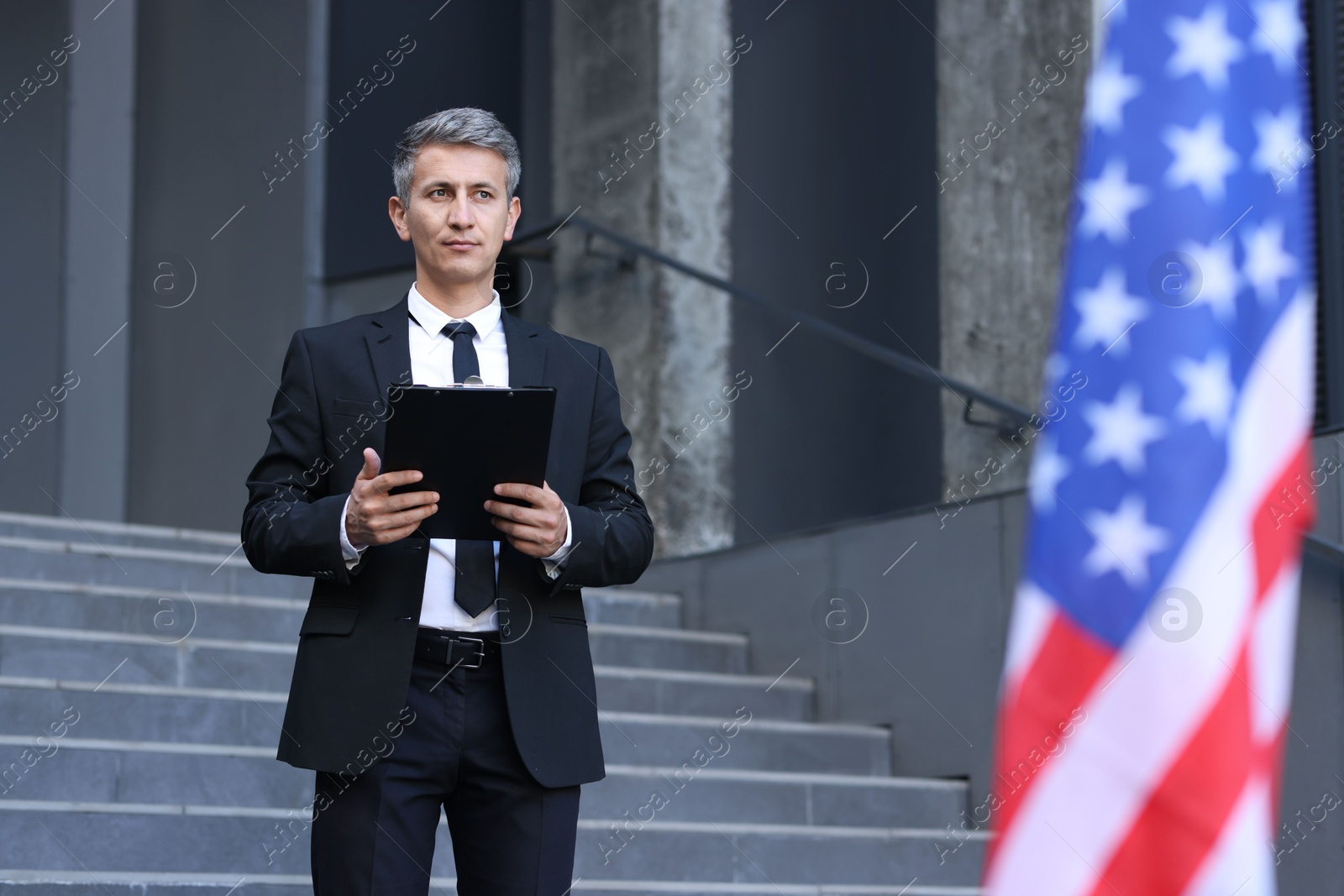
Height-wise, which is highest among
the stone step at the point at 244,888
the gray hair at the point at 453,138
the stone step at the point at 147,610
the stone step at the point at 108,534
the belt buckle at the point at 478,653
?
the gray hair at the point at 453,138

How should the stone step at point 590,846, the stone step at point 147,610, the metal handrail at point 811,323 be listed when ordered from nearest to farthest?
the stone step at point 590,846 → the stone step at point 147,610 → the metal handrail at point 811,323

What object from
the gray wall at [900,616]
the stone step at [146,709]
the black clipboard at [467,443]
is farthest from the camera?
the gray wall at [900,616]

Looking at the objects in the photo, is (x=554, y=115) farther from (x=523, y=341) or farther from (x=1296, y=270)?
(x=1296, y=270)

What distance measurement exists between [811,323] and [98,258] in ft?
14.2

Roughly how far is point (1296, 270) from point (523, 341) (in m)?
1.11

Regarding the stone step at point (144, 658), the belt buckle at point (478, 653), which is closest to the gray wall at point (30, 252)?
the stone step at point (144, 658)

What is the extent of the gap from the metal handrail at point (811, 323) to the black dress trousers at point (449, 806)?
150 inches

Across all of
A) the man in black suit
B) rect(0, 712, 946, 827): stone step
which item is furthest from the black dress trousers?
rect(0, 712, 946, 827): stone step

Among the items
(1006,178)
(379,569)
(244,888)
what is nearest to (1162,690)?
(379,569)

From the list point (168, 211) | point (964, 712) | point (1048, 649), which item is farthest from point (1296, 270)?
point (168, 211)

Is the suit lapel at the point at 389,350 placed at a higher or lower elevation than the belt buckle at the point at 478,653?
higher

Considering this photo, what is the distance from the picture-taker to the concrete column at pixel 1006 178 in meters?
7.01

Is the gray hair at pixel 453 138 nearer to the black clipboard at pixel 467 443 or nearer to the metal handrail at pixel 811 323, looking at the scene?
the black clipboard at pixel 467 443

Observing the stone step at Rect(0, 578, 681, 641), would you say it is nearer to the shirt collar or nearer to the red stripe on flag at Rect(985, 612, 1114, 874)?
the shirt collar
